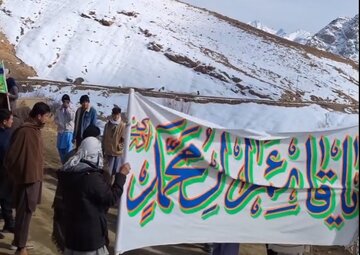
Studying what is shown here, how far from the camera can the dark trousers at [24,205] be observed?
5.33 metres

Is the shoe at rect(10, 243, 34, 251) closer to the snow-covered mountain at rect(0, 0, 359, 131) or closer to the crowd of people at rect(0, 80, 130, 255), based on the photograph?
the crowd of people at rect(0, 80, 130, 255)

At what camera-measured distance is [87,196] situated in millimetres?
3959

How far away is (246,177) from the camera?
4.42m

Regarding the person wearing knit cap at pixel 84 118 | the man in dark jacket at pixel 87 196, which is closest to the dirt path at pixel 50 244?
the person wearing knit cap at pixel 84 118

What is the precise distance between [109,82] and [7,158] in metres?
31.2

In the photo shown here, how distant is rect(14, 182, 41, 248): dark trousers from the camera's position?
17.5 ft

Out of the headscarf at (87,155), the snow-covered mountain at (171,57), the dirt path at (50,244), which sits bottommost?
the dirt path at (50,244)

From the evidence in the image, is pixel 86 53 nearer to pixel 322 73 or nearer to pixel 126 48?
pixel 126 48

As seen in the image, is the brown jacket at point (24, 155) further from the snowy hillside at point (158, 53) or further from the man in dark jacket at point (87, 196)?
the snowy hillside at point (158, 53)

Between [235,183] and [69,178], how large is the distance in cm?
131

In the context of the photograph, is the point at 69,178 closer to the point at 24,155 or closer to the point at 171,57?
the point at 24,155

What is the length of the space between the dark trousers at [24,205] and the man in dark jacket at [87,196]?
1.31 m

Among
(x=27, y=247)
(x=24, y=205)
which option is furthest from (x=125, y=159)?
(x=27, y=247)

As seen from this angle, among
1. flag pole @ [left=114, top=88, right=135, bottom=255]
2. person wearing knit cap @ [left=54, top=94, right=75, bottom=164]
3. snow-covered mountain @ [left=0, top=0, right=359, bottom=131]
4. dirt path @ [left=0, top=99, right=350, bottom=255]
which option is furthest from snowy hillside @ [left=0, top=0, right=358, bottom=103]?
flag pole @ [left=114, top=88, right=135, bottom=255]
